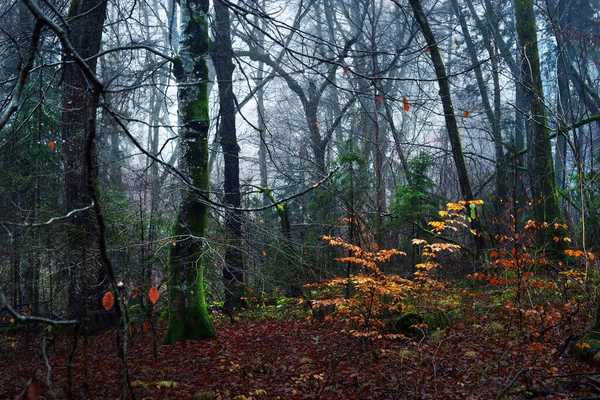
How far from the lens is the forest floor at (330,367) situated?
5.39 metres

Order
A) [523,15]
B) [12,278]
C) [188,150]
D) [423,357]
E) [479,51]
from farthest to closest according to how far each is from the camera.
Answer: [479,51] → [523,15] → [12,278] → [188,150] → [423,357]

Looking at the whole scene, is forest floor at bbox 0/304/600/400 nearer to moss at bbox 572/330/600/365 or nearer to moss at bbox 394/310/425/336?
moss at bbox 572/330/600/365

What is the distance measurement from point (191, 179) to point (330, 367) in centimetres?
372

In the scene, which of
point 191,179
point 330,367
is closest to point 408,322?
point 330,367

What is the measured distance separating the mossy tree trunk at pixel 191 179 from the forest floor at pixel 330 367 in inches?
17.7

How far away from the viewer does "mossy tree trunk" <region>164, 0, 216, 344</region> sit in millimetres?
7660

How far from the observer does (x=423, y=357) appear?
21.2ft

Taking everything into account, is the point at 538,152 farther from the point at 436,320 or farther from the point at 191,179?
the point at 191,179

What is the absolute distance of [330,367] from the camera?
6746mm

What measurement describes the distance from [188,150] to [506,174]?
11214 mm

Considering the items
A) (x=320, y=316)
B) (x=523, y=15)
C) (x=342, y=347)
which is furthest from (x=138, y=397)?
(x=523, y=15)

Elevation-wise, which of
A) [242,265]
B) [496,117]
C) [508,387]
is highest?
[496,117]

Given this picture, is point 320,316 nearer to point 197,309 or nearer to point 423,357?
point 197,309

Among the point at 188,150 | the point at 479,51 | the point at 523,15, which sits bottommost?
the point at 188,150
